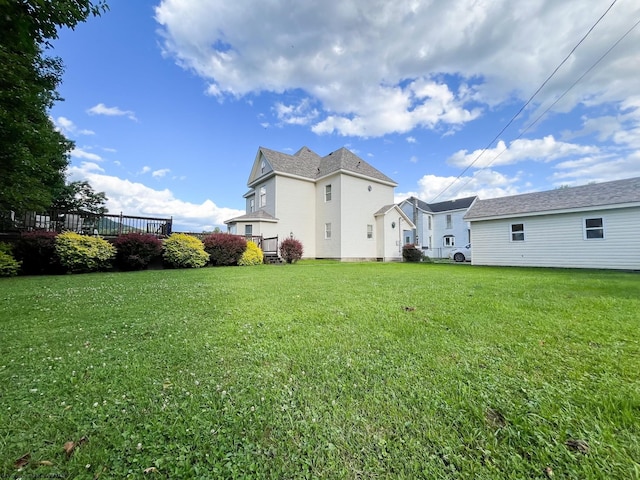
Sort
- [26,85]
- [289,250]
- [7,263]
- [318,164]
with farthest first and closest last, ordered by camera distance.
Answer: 1. [318,164]
2. [289,250]
3. [7,263]
4. [26,85]

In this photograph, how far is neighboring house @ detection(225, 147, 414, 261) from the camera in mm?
18484

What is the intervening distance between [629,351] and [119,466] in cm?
402

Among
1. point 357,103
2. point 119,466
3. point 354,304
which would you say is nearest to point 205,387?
point 119,466

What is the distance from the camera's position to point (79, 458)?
1242 millimetres

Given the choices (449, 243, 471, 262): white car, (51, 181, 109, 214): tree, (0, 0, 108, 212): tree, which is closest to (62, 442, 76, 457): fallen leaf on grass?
(0, 0, 108, 212): tree

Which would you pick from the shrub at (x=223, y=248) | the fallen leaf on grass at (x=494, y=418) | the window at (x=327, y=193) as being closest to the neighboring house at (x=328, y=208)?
the window at (x=327, y=193)

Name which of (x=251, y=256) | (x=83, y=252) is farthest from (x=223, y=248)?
(x=83, y=252)

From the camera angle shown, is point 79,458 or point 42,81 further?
point 42,81

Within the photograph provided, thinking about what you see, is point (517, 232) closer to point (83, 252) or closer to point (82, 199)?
point (83, 252)

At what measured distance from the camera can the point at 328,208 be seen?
1922 centimetres

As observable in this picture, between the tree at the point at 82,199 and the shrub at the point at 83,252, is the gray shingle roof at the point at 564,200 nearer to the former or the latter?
the shrub at the point at 83,252

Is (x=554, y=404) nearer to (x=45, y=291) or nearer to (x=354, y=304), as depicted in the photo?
(x=354, y=304)

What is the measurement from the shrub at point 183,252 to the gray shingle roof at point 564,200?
15.2 m

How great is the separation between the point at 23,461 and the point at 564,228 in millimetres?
17530
